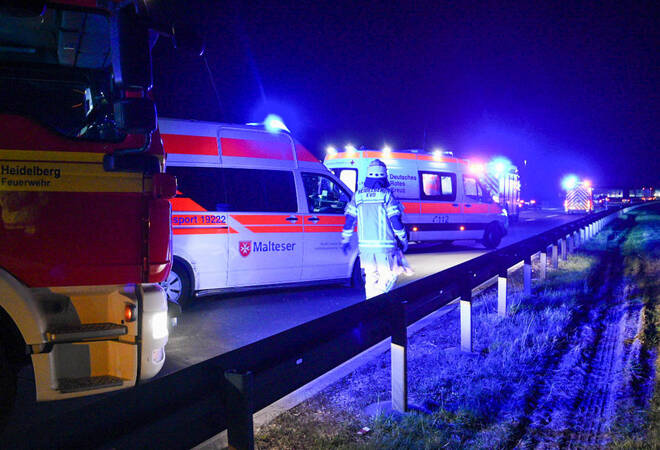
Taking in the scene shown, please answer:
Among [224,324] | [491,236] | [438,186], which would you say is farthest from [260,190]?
[491,236]

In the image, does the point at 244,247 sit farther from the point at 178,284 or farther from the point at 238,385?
the point at 238,385

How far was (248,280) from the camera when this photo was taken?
274 inches

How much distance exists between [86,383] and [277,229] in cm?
426

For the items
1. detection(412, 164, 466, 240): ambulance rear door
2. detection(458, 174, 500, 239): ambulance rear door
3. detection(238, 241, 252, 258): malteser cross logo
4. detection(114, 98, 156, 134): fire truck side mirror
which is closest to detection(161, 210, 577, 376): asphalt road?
detection(238, 241, 252, 258): malteser cross logo

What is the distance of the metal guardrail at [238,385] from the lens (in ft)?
5.73

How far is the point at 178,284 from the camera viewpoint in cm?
653

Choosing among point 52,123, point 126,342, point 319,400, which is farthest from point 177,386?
point 52,123

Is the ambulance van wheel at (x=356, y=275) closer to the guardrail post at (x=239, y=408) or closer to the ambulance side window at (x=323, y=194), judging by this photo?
the ambulance side window at (x=323, y=194)

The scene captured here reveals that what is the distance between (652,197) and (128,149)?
11631 cm

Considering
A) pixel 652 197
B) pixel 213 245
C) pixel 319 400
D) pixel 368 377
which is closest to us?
pixel 319 400

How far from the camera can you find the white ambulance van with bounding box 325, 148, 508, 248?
13.0 metres

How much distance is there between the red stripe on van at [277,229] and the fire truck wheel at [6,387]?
156 inches

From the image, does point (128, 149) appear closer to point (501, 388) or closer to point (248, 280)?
point (501, 388)

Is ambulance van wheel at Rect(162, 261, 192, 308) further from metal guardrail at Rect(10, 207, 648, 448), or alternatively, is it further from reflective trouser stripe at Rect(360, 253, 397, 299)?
metal guardrail at Rect(10, 207, 648, 448)
